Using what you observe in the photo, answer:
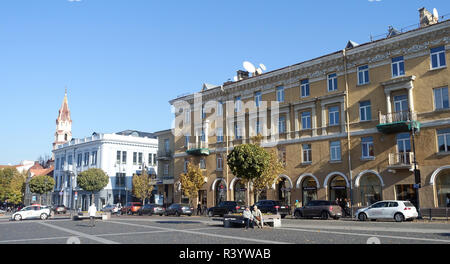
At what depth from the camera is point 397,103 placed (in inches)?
1222

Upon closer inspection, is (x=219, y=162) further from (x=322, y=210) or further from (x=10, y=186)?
(x=10, y=186)

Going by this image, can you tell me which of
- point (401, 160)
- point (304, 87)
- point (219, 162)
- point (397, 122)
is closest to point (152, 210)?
point (219, 162)

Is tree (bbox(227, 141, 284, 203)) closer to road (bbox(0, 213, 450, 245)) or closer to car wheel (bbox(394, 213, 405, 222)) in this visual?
road (bbox(0, 213, 450, 245))

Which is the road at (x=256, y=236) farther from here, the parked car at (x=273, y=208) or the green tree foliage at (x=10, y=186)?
the green tree foliage at (x=10, y=186)

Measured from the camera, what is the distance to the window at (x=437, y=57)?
95.8 ft

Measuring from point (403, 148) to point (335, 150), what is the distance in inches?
221

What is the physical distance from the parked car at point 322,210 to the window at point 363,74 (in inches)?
403

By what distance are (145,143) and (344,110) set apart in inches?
1758

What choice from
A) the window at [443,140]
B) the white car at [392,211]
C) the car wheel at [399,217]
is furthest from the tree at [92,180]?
the window at [443,140]

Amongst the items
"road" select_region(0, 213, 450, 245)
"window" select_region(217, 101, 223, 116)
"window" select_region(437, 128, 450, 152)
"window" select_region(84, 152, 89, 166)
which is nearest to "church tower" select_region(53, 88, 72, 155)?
"window" select_region(84, 152, 89, 166)

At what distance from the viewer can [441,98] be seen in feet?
95.6

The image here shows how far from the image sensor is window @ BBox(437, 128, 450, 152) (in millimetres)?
28434
